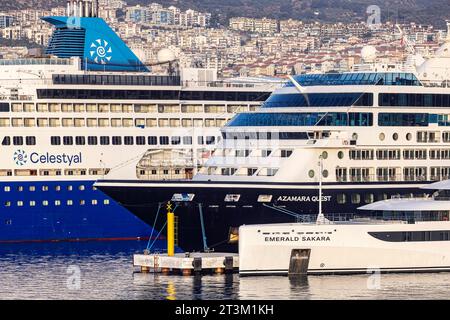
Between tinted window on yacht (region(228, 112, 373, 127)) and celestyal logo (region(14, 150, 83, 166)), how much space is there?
11742mm

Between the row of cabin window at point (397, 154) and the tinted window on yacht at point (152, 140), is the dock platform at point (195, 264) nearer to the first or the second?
the row of cabin window at point (397, 154)

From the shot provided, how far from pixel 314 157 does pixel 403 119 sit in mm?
3922

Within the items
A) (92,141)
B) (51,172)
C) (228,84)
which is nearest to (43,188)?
(51,172)

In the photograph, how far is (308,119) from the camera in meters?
60.2

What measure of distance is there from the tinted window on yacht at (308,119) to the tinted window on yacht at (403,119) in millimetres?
475

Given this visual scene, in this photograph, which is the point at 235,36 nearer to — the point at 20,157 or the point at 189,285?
the point at 20,157

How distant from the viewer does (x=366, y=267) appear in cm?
5534

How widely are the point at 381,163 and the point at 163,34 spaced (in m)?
89.4

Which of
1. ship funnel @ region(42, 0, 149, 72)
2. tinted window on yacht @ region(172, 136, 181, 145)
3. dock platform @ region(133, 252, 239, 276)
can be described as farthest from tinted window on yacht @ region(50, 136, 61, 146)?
dock platform @ region(133, 252, 239, 276)

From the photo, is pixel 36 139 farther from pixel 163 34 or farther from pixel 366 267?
pixel 163 34

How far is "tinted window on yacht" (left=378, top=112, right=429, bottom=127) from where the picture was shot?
61250mm

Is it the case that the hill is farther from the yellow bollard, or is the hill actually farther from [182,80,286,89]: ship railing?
the yellow bollard

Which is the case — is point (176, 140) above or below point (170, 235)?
above

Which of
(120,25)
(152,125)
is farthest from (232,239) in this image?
(120,25)
